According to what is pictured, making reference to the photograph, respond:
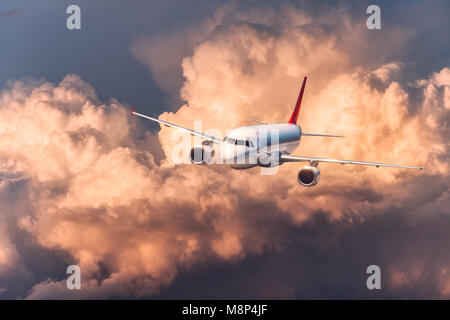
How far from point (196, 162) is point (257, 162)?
7.30 m

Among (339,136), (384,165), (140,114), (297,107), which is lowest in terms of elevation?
Answer: (384,165)

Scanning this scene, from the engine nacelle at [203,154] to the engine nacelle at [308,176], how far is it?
409 inches

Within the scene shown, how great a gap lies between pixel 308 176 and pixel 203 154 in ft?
39.4

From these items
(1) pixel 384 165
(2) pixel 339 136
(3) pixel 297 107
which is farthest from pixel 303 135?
(1) pixel 384 165

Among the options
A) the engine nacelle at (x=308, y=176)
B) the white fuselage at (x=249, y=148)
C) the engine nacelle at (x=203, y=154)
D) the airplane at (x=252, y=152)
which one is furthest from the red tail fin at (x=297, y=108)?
the engine nacelle at (x=308, y=176)

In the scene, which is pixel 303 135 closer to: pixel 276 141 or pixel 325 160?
pixel 276 141

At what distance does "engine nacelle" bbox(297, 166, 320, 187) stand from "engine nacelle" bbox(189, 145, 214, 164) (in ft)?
34.1

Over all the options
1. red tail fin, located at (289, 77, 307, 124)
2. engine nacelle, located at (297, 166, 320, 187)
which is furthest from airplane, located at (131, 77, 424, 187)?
red tail fin, located at (289, 77, 307, 124)

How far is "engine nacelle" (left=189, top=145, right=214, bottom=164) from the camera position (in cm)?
5188

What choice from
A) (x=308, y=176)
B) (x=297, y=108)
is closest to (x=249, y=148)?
(x=308, y=176)

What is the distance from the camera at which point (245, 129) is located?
49250mm

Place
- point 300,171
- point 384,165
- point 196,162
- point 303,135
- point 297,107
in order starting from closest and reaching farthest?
1. point 384,165
2. point 300,171
3. point 196,162
4. point 303,135
5. point 297,107

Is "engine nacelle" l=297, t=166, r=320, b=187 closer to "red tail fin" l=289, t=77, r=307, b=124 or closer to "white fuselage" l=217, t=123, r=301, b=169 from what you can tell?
"white fuselage" l=217, t=123, r=301, b=169

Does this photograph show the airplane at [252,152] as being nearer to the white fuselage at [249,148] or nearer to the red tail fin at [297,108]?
the white fuselage at [249,148]
